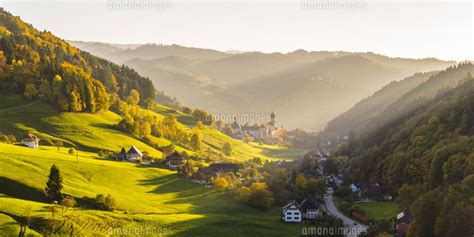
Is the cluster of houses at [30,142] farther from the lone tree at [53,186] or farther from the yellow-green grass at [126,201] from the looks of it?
the lone tree at [53,186]

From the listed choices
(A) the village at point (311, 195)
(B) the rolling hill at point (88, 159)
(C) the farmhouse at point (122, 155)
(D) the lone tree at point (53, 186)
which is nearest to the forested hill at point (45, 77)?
(B) the rolling hill at point (88, 159)

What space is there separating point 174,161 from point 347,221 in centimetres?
4142

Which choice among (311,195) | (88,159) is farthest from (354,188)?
(88,159)

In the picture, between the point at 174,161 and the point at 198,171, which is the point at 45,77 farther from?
the point at 198,171

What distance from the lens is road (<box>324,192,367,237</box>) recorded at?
6881 cm

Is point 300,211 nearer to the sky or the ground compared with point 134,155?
nearer to the ground

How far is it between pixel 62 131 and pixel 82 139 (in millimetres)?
4544

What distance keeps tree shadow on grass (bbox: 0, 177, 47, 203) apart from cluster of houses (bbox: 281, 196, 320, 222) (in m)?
34.4

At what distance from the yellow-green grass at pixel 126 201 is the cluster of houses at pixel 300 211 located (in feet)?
5.82

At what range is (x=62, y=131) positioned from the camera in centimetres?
10300

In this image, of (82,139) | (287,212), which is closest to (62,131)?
(82,139)

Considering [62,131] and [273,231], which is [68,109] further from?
[273,231]

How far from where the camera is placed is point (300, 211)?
2972 inches

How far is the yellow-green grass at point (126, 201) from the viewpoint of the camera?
5891 centimetres
